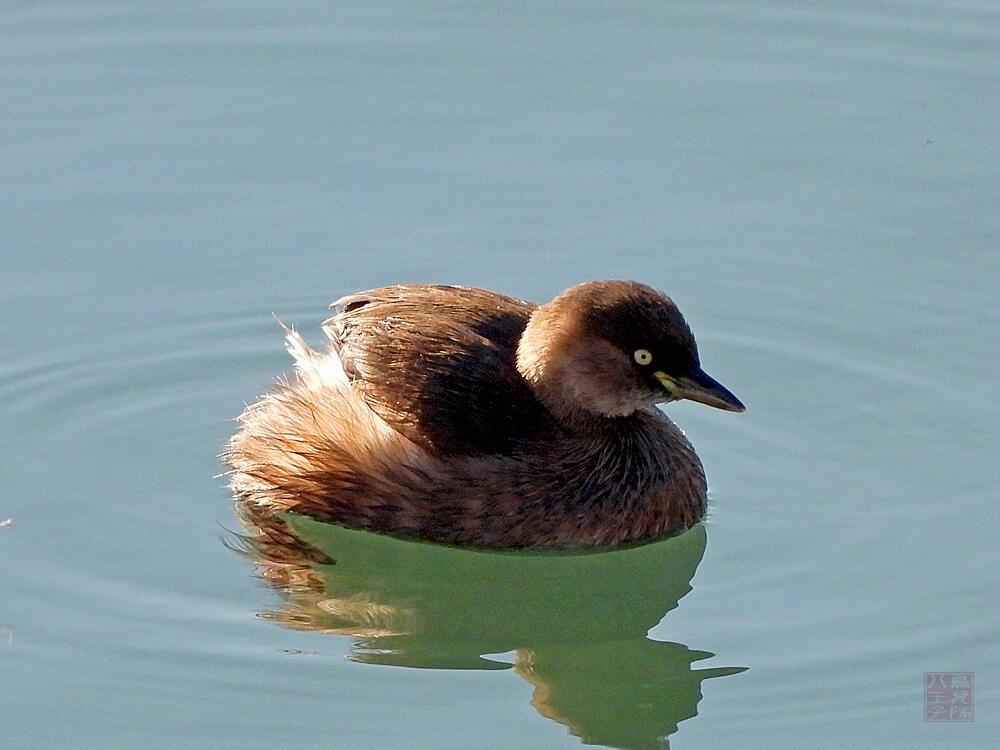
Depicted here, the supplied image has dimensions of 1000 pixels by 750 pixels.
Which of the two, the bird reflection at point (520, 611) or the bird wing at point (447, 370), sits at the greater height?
the bird wing at point (447, 370)

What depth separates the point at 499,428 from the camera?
313 inches

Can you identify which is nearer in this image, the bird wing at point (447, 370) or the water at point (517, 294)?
the water at point (517, 294)

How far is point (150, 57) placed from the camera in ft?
36.6

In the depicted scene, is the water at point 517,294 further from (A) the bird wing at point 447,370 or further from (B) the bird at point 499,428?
(A) the bird wing at point 447,370

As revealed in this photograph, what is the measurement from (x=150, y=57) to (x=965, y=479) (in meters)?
5.21

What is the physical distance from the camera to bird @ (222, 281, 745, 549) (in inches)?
311

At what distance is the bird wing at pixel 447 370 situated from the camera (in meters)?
7.88

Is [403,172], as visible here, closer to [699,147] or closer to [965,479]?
[699,147]

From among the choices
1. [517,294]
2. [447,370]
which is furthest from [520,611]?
[517,294]

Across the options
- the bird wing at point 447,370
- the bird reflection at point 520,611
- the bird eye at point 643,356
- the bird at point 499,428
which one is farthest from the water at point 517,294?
the bird eye at point 643,356

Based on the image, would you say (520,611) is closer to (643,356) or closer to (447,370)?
(447,370)

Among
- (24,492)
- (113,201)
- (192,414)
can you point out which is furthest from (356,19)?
(24,492)

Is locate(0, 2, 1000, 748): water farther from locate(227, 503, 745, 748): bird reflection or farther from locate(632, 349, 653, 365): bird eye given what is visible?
locate(632, 349, 653, 365): bird eye

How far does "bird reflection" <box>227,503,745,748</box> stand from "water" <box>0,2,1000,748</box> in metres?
0.02
